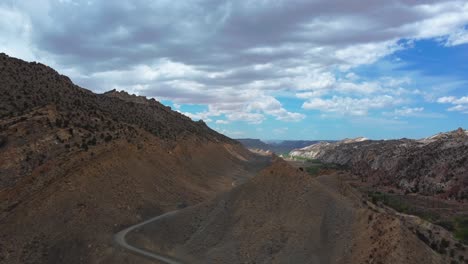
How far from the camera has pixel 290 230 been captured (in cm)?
3712

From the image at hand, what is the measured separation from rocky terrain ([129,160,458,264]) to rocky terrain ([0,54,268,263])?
6879 mm

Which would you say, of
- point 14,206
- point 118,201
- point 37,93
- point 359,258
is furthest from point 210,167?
point 359,258

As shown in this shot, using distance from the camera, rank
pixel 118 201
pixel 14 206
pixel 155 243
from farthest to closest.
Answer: pixel 118 201, pixel 14 206, pixel 155 243

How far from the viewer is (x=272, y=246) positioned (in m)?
36.2

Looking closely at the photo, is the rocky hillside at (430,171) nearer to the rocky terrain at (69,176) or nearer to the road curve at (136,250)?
the rocky terrain at (69,176)

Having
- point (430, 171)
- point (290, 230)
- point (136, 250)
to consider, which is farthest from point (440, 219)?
point (430, 171)

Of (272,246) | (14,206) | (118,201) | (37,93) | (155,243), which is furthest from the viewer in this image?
(37,93)

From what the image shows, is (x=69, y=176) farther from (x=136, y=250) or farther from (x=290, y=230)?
(x=290, y=230)

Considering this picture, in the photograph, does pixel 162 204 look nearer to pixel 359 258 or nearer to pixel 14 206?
pixel 14 206

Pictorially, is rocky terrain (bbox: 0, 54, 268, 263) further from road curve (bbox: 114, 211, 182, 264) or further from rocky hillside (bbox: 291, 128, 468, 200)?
rocky hillside (bbox: 291, 128, 468, 200)

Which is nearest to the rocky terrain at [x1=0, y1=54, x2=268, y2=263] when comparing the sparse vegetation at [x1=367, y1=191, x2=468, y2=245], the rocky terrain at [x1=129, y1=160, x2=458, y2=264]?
the rocky terrain at [x1=129, y1=160, x2=458, y2=264]

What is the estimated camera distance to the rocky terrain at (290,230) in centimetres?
3130

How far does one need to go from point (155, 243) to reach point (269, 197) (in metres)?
11.9

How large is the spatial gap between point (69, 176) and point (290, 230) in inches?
1190
